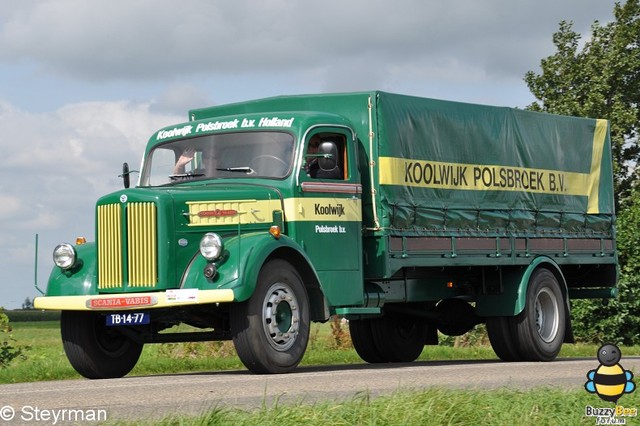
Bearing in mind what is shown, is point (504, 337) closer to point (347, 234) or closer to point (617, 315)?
point (347, 234)

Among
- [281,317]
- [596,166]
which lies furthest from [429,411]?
[596,166]

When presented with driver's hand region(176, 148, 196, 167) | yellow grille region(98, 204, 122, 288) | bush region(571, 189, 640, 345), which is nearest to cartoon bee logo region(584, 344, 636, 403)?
yellow grille region(98, 204, 122, 288)

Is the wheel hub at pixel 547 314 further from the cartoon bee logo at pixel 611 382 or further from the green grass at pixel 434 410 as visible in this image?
the cartoon bee logo at pixel 611 382

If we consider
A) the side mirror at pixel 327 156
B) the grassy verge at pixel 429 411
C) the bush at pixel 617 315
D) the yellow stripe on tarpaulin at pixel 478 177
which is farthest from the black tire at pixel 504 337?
the bush at pixel 617 315

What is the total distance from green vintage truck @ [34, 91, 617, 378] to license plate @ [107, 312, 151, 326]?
0.04m

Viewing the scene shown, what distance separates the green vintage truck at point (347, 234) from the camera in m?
13.0

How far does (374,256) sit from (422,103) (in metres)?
2.33

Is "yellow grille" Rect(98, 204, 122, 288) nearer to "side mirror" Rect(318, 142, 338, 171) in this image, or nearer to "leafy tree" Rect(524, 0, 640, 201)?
"side mirror" Rect(318, 142, 338, 171)

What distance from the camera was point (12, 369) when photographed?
16469 millimetres

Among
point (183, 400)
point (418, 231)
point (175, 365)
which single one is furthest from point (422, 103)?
point (183, 400)

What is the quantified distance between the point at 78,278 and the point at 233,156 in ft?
7.27

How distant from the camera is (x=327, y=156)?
14000 mm

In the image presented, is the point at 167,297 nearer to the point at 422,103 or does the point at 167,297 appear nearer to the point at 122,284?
the point at 122,284

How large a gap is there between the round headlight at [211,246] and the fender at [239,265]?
0.11 metres
